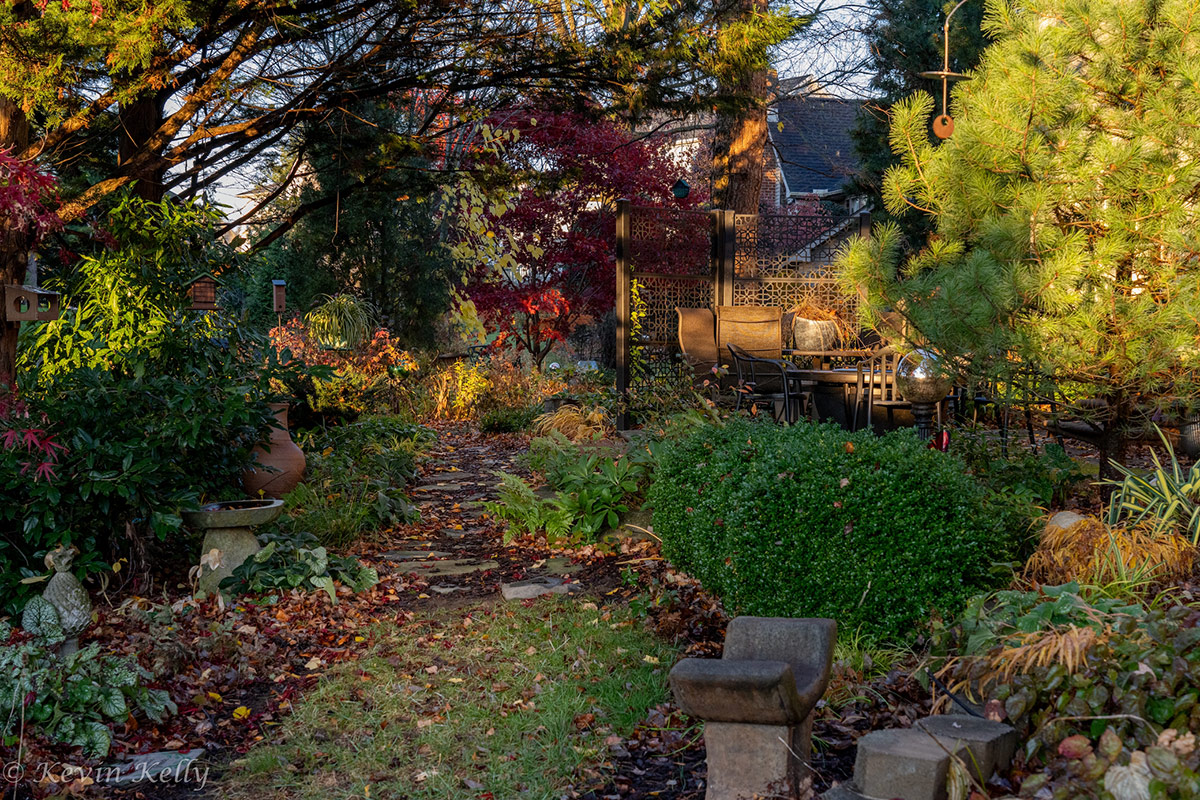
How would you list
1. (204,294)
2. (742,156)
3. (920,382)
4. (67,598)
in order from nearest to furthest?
(67,598) < (920,382) < (204,294) < (742,156)

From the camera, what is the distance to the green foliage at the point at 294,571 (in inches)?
182

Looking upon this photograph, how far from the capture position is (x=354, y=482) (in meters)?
6.63

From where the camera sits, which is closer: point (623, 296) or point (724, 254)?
point (623, 296)

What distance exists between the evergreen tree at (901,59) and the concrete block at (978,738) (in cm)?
996

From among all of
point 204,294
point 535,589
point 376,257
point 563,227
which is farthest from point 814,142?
point 535,589

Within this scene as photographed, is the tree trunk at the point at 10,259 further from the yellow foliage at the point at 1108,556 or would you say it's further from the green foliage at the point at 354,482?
the yellow foliage at the point at 1108,556

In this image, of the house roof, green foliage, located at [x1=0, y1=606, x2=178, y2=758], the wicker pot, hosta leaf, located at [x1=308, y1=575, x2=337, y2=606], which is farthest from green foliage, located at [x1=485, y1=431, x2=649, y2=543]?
the house roof

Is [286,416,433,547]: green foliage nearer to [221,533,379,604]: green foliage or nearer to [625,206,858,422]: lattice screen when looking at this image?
[221,533,379,604]: green foliage

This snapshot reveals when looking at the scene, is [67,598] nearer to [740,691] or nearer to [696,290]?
[740,691]

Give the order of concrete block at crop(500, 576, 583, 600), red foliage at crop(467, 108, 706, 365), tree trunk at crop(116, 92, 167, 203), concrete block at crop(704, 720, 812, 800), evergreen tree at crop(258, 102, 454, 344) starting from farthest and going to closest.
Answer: evergreen tree at crop(258, 102, 454, 344) → red foliage at crop(467, 108, 706, 365) → tree trunk at crop(116, 92, 167, 203) → concrete block at crop(500, 576, 583, 600) → concrete block at crop(704, 720, 812, 800)

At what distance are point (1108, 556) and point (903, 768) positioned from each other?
1.66 metres

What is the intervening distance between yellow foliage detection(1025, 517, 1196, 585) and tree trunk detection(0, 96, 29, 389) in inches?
202

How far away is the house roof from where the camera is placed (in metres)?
19.8

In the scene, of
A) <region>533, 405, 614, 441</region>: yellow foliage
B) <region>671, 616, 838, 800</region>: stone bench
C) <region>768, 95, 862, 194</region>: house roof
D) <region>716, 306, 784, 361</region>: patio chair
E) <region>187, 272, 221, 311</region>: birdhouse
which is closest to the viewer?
<region>671, 616, 838, 800</region>: stone bench
